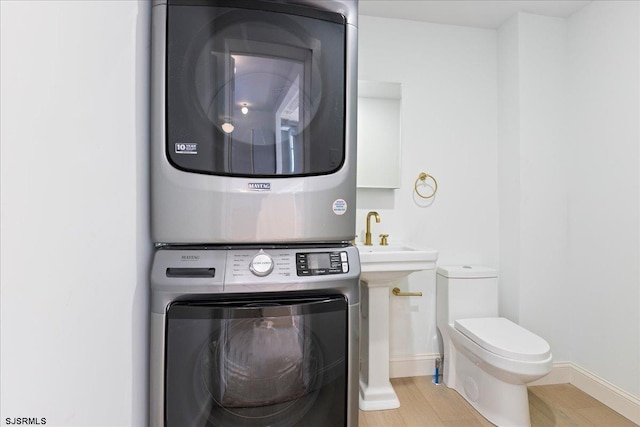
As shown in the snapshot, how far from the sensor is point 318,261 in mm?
1028

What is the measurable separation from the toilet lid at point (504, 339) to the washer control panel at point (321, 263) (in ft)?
3.66

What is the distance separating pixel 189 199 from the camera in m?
0.95

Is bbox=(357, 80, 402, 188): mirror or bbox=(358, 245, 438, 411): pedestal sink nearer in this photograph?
bbox=(358, 245, 438, 411): pedestal sink

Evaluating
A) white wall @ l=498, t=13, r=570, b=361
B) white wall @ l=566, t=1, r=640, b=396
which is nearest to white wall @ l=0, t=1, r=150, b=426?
white wall @ l=498, t=13, r=570, b=361

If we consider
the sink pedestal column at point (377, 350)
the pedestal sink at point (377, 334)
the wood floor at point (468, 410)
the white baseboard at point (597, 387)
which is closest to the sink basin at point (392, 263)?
the pedestal sink at point (377, 334)

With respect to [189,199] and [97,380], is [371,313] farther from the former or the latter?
[97,380]

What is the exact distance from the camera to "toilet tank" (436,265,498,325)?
209 cm

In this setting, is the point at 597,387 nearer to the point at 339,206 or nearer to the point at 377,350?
the point at 377,350

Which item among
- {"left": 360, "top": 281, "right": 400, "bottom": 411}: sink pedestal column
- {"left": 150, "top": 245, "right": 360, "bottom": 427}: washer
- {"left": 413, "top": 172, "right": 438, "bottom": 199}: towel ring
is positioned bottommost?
{"left": 360, "top": 281, "right": 400, "bottom": 411}: sink pedestal column

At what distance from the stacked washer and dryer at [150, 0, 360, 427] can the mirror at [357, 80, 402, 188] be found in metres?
1.15

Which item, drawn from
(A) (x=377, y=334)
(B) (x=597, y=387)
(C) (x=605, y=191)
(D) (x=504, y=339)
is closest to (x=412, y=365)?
(A) (x=377, y=334)

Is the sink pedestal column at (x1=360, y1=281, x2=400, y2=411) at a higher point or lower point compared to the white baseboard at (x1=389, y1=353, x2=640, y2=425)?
higher

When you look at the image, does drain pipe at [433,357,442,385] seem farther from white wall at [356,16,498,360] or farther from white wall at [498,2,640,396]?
white wall at [498,2,640,396]

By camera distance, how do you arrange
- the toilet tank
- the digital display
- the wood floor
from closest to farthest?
the digital display
the wood floor
the toilet tank
